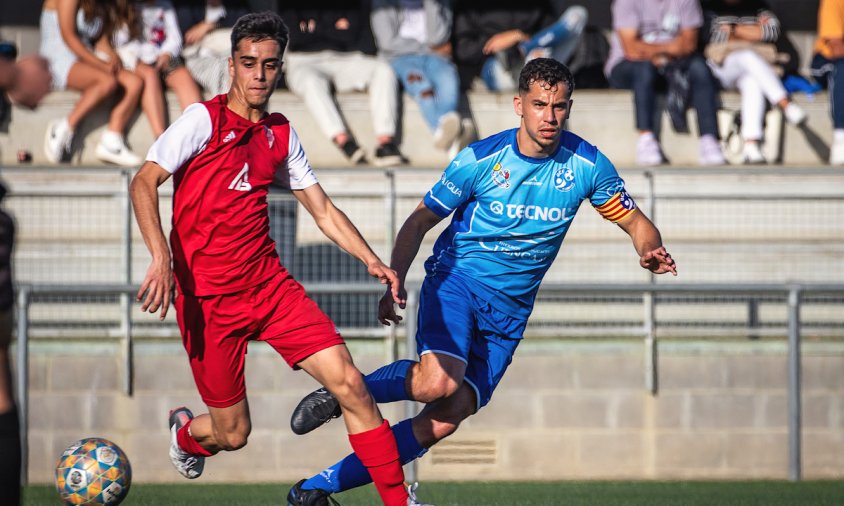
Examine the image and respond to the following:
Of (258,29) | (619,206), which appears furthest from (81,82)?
(619,206)

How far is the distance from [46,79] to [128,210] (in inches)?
223

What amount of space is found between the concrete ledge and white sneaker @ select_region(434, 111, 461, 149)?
10.9 inches

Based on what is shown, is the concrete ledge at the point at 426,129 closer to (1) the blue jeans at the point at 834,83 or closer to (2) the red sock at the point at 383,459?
(1) the blue jeans at the point at 834,83

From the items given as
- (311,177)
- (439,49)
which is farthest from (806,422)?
(311,177)

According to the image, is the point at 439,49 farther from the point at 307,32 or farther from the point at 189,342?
the point at 189,342

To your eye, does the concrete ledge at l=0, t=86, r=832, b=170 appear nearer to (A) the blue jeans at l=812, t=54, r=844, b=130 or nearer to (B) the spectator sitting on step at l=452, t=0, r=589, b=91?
(A) the blue jeans at l=812, t=54, r=844, b=130

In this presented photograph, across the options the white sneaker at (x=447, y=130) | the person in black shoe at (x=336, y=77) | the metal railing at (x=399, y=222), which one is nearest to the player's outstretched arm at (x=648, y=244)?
the metal railing at (x=399, y=222)

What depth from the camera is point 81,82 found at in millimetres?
11617

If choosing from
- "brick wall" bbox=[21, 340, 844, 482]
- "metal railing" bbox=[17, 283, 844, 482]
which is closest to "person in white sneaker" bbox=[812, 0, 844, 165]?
"metal railing" bbox=[17, 283, 844, 482]

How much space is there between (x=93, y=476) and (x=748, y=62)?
319 inches

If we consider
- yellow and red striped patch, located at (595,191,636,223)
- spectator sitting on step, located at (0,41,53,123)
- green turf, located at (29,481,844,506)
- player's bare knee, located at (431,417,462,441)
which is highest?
spectator sitting on step, located at (0,41,53,123)

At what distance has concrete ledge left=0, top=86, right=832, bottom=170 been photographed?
11.9 m

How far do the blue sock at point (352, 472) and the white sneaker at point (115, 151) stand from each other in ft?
18.9

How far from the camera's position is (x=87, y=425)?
33.9 ft
